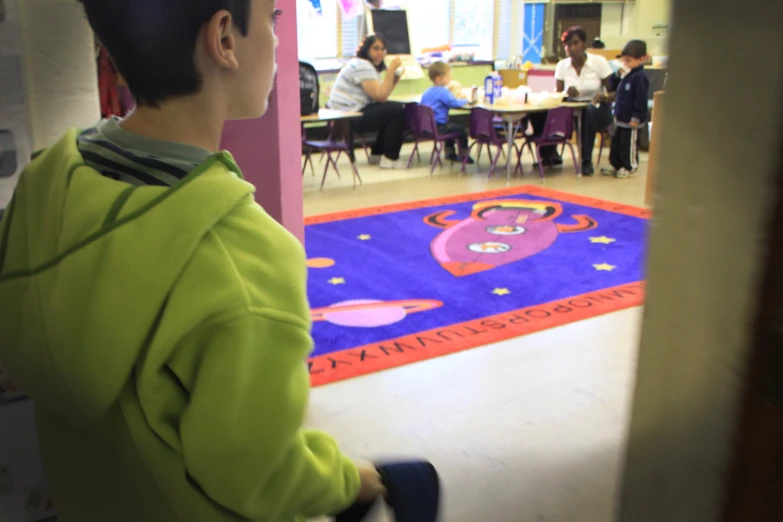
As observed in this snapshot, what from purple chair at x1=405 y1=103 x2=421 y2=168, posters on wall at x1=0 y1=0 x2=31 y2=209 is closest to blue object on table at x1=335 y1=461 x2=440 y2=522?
posters on wall at x1=0 y1=0 x2=31 y2=209

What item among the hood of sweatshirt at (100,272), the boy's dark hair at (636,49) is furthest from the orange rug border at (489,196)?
the hood of sweatshirt at (100,272)

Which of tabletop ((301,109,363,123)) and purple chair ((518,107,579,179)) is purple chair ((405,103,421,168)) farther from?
purple chair ((518,107,579,179))

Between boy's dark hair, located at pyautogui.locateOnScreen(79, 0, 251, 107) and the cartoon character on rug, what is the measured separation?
11.2 feet

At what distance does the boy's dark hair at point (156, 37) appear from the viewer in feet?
2.59

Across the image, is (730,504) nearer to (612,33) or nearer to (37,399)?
(37,399)

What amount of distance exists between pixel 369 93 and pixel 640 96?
2.58m

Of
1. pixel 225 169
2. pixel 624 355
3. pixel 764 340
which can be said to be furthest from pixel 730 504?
pixel 624 355

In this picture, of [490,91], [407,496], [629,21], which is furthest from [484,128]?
[407,496]

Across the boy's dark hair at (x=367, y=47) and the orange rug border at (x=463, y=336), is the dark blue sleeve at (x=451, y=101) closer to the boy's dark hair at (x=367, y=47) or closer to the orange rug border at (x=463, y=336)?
the boy's dark hair at (x=367, y=47)

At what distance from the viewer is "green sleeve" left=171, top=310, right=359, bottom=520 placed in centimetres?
73

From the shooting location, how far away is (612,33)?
10242mm

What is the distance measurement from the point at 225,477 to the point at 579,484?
170 centimetres

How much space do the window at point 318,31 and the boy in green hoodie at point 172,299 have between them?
328 inches

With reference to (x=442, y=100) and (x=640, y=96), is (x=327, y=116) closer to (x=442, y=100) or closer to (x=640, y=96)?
(x=442, y=100)
